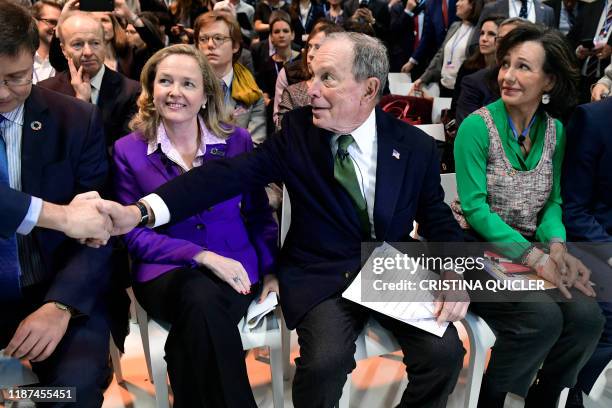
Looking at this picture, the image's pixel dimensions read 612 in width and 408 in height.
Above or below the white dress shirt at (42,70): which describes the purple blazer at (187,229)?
below

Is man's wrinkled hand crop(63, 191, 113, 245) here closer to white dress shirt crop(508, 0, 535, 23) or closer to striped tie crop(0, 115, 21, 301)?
striped tie crop(0, 115, 21, 301)

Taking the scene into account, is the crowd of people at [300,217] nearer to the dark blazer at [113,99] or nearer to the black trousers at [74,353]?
the black trousers at [74,353]

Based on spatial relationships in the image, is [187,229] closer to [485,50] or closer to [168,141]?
[168,141]

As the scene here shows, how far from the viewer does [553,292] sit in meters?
2.20

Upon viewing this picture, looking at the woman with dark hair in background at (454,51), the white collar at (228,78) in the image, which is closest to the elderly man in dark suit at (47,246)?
the white collar at (228,78)

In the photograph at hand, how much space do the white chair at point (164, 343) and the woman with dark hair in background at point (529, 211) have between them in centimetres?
75

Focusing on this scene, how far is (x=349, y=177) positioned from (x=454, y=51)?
11.3 feet

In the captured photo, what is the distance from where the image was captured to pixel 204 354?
74.8 inches

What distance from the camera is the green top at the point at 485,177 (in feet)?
7.66

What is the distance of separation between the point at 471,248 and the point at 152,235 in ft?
3.93

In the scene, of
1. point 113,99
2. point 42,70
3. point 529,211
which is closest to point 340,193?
point 529,211

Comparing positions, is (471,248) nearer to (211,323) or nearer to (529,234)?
(529,234)

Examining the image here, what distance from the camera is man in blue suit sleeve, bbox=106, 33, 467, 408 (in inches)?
78.9

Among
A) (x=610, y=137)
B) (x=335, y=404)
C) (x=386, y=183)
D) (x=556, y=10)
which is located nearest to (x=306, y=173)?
(x=386, y=183)
